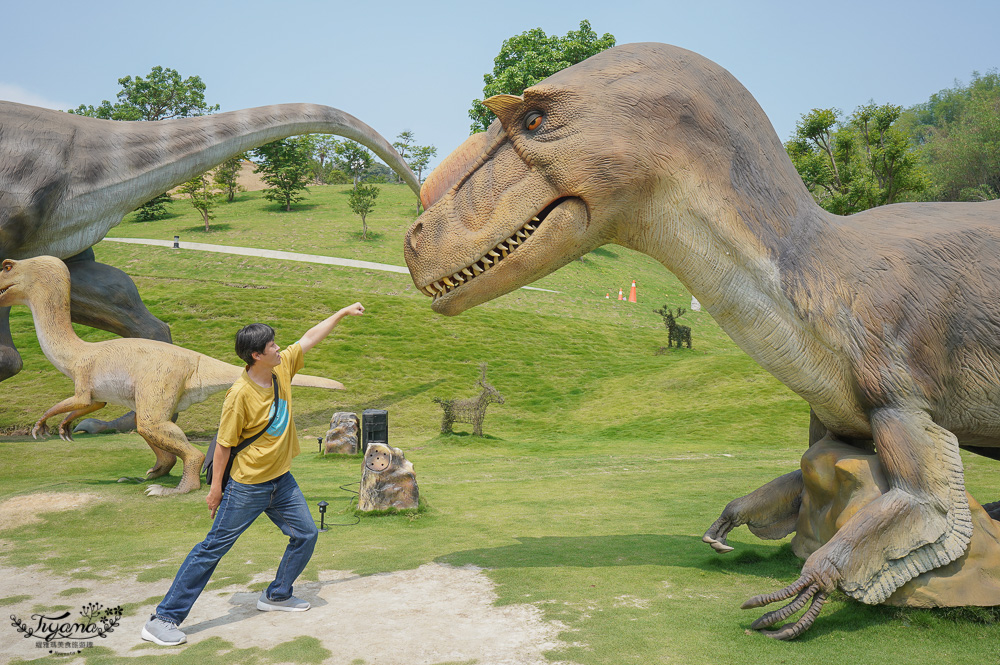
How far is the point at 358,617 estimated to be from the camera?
334cm

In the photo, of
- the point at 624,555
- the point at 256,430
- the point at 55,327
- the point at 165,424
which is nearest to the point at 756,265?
the point at 624,555

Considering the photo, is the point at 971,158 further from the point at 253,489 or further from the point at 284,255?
the point at 253,489

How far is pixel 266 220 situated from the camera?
1217 inches

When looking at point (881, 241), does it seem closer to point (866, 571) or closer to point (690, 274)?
point (690, 274)

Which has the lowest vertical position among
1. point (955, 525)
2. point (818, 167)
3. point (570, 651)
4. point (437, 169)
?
point (570, 651)

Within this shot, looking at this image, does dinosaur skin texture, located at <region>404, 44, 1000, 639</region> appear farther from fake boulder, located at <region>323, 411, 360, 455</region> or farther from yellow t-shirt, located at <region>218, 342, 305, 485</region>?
fake boulder, located at <region>323, 411, 360, 455</region>

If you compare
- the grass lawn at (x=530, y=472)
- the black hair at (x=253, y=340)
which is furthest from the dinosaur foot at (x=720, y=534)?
the black hair at (x=253, y=340)

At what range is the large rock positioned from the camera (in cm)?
293

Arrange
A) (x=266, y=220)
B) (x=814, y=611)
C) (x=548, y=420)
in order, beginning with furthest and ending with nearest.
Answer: (x=266, y=220)
(x=548, y=420)
(x=814, y=611)

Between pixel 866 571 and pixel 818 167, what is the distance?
1795 centimetres

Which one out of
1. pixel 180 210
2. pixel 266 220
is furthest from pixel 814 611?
pixel 180 210

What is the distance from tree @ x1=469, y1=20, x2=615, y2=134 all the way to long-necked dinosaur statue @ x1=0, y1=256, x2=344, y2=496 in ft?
76.0

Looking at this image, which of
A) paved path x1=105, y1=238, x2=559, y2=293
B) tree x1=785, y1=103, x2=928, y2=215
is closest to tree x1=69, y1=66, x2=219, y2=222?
paved path x1=105, y1=238, x2=559, y2=293

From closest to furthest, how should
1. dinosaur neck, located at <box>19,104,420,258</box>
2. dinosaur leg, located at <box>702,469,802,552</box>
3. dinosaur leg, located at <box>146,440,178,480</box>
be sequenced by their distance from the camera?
dinosaur leg, located at <box>702,469,802,552</box>
dinosaur leg, located at <box>146,440,178,480</box>
dinosaur neck, located at <box>19,104,420,258</box>
